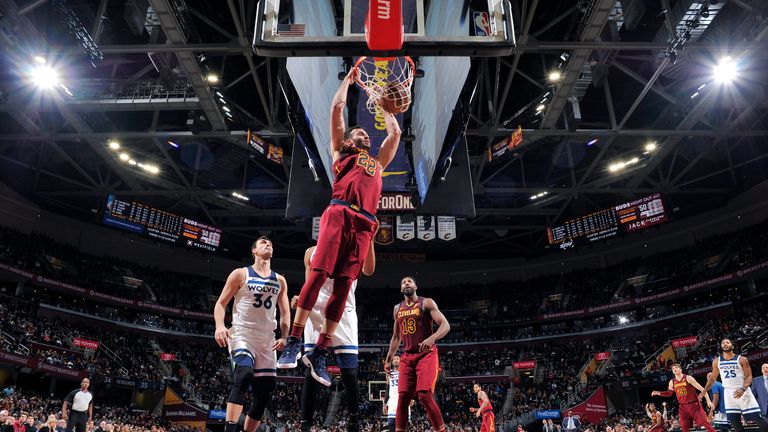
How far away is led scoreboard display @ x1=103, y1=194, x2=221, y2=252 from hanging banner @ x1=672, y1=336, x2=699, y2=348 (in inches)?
1008

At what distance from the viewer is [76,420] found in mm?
11938

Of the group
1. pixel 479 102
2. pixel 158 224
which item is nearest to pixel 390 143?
pixel 479 102

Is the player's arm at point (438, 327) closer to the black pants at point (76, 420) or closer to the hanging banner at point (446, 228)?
the black pants at point (76, 420)

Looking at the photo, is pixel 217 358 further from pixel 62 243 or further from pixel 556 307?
pixel 556 307

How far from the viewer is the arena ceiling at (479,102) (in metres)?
16.2

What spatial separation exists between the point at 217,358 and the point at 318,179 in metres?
23.7

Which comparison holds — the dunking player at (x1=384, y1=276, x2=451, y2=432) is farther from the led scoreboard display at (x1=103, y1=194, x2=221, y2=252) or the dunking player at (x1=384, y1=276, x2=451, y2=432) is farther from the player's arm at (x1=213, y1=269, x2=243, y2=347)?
the led scoreboard display at (x1=103, y1=194, x2=221, y2=252)

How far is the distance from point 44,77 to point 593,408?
28.3 meters

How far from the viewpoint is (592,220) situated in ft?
94.5

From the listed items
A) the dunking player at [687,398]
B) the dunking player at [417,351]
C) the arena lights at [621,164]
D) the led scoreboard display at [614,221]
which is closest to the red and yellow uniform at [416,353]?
the dunking player at [417,351]

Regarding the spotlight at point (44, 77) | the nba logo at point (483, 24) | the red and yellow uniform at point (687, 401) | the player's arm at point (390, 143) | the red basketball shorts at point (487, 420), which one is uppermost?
the spotlight at point (44, 77)

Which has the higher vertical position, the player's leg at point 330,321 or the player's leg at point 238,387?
the player's leg at point 330,321

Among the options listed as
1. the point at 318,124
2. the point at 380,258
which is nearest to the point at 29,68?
the point at 318,124

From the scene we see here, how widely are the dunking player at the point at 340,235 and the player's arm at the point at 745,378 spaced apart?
344 inches
